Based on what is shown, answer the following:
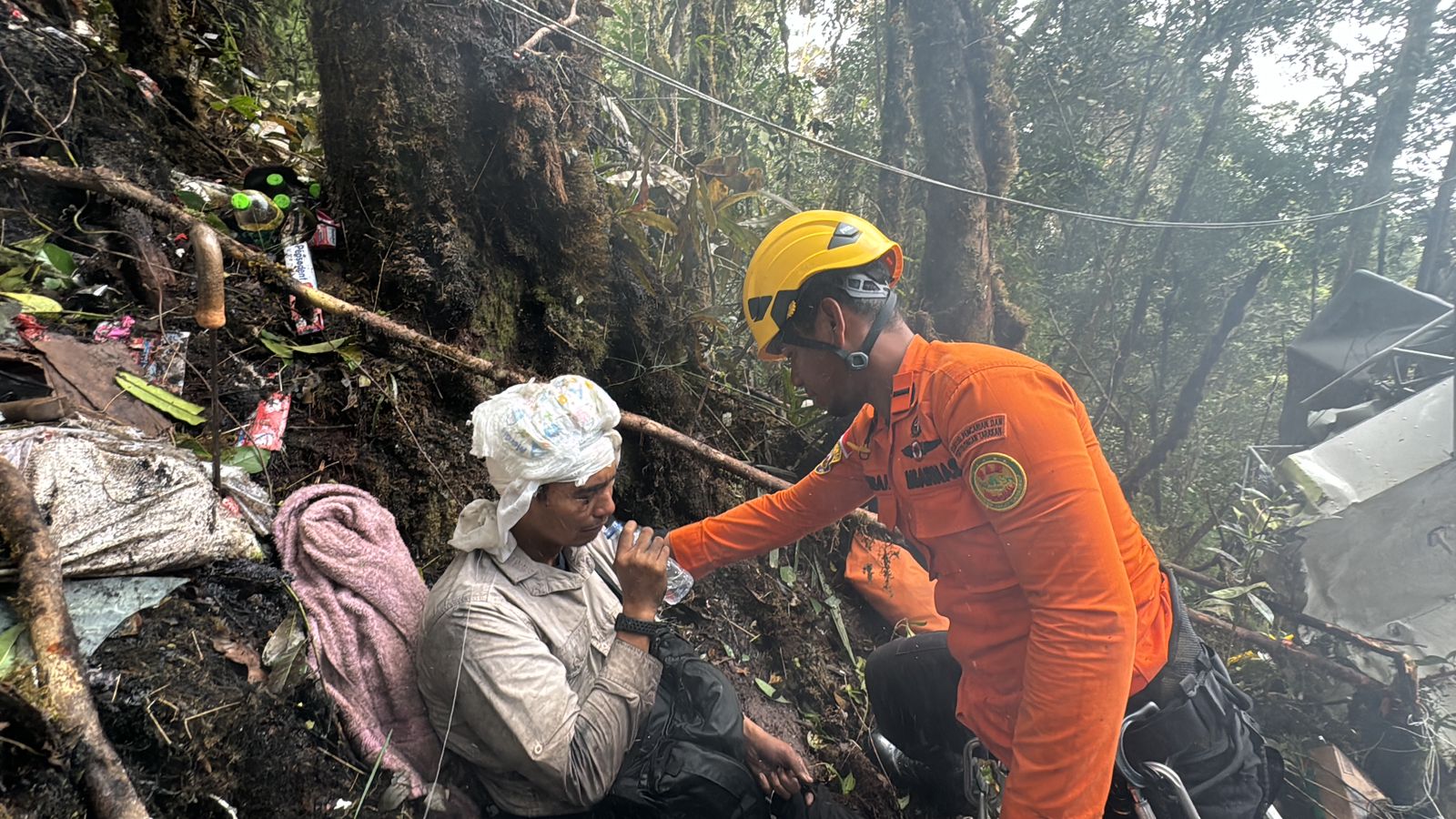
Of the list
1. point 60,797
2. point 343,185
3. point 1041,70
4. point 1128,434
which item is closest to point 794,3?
point 1041,70

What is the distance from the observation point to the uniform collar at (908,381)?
1922 millimetres

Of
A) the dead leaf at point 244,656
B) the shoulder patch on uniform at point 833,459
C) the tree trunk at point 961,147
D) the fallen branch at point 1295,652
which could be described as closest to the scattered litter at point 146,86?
the dead leaf at point 244,656

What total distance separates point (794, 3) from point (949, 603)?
24.2 feet

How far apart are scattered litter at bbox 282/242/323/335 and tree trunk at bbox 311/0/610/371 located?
0.19 metres

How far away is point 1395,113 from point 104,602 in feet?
41.2

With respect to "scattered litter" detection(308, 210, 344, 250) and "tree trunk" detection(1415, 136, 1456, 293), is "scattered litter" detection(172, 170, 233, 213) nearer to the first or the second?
"scattered litter" detection(308, 210, 344, 250)

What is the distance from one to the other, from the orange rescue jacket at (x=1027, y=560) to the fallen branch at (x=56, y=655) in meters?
1.91

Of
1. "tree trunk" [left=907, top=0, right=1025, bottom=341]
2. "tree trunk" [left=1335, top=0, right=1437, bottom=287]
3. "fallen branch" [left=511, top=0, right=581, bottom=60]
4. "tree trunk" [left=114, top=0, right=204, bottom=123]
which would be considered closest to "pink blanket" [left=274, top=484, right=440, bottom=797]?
"fallen branch" [left=511, top=0, right=581, bottom=60]

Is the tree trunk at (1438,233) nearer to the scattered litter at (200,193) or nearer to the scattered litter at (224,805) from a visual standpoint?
the scattered litter at (224,805)

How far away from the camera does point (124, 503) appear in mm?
1610

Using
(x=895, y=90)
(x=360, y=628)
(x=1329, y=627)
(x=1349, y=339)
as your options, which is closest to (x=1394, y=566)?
(x=1329, y=627)

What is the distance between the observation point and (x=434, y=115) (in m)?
2.88

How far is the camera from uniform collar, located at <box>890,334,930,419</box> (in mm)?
1922

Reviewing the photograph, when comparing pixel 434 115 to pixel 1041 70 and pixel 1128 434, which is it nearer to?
pixel 1041 70
